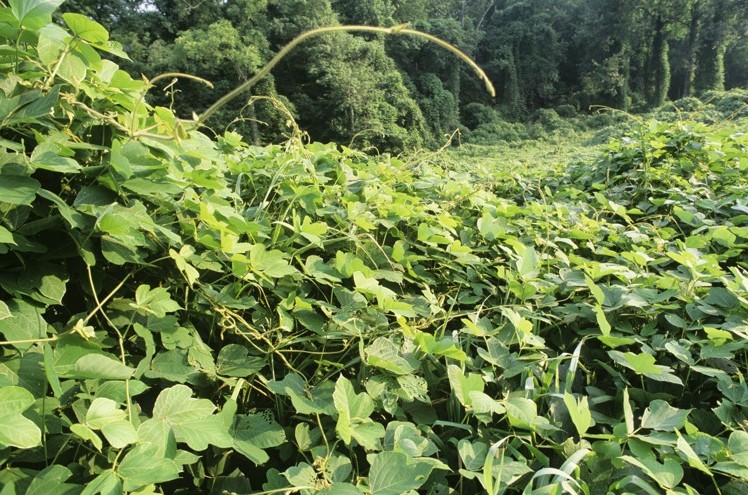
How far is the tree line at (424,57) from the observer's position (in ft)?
51.2

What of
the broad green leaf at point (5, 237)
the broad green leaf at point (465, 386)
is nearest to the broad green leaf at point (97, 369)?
the broad green leaf at point (5, 237)

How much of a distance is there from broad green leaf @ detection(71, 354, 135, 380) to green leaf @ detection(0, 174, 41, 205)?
18cm

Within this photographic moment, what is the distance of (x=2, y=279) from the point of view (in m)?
0.49

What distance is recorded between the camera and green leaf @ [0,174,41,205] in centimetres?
46

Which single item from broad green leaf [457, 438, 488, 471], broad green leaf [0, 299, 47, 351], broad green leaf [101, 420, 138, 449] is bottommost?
broad green leaf [457, 438, 488, 471]

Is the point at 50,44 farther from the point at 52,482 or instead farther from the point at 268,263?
the point at 52,482

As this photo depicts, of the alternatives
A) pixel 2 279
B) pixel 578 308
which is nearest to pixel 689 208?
pixel 578 308

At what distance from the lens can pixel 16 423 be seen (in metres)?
0.37

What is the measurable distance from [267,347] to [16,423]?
31 cm

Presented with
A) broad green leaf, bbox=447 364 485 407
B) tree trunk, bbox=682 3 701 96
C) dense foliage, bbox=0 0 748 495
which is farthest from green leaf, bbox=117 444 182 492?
tree trunk, bbox=682 3 701 96

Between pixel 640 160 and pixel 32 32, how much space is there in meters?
1.96

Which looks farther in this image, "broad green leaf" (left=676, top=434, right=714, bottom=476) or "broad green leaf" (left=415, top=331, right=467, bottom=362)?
"broad green leaf" (left=415, top=331, right=467, bottom=362)

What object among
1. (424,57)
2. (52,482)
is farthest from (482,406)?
(424,57)

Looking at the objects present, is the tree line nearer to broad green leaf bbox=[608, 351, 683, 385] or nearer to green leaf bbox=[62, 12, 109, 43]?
green leaf bbox=[62, 12, 109, 43]
